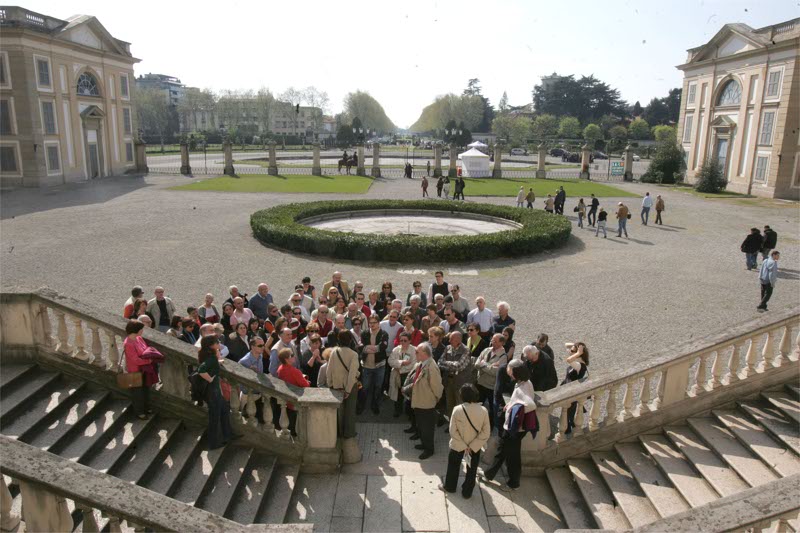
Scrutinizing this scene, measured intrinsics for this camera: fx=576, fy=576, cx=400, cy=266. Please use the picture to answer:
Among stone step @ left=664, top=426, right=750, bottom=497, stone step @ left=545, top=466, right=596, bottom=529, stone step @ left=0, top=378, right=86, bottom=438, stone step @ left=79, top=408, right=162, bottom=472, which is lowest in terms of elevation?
stone step @ left=545, top=466, right=596, bottom=529

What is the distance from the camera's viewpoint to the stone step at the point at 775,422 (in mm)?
6746

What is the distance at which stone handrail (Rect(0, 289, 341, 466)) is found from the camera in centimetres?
734

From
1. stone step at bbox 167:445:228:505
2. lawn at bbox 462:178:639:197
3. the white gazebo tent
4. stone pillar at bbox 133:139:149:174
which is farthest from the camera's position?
the white gazebo tent

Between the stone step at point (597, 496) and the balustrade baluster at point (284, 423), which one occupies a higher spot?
the balustrade baluster at point (284, 423)

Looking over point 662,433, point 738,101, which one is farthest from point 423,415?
point 738,101

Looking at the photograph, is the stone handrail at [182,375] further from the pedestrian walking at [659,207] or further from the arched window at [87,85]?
the arched window at [87,85]

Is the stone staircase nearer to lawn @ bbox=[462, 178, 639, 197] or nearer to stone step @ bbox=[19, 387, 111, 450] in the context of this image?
stone step @ bbox=[19, 387, 111, 450]

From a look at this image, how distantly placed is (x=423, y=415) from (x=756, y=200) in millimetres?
37708

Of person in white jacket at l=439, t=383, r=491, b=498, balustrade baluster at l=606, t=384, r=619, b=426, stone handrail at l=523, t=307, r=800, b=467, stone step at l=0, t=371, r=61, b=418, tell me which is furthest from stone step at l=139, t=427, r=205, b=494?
balustrade baluster at l=606, t=384, r=619, b=426

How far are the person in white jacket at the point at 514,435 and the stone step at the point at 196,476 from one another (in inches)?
135

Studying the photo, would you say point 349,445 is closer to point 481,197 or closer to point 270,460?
point 270,460

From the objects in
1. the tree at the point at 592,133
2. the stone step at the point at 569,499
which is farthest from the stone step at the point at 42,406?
the tree at the point at 592,133

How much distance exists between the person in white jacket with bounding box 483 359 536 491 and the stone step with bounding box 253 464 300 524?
2.50 m

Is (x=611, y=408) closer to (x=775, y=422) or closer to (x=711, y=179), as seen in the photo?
(x=775, y=422)
